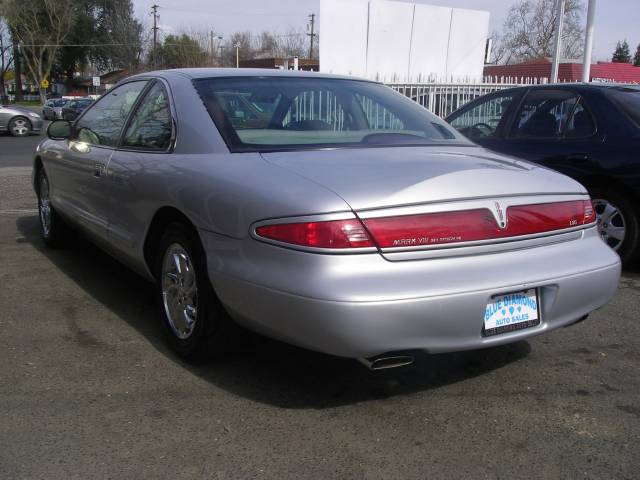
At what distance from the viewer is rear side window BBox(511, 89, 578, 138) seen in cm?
582

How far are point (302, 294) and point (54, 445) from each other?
4.00ft

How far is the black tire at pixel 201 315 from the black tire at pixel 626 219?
3.53m

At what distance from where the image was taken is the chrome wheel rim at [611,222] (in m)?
5.36

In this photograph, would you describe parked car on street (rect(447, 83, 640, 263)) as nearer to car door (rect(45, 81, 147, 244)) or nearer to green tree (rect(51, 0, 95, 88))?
car door (rect(45, 81, 147, 244))

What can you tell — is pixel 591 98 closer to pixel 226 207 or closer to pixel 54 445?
pixel 226 207

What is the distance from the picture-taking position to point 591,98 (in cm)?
567

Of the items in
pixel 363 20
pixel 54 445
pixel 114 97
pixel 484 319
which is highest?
pixel 363 20

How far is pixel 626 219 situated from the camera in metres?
5.32

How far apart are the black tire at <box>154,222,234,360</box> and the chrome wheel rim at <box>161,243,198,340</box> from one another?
3 cm

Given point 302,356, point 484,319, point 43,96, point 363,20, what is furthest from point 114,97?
point 43,96

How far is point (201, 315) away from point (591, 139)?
3.78m

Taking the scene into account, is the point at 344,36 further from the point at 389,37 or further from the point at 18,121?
the point at 18,121

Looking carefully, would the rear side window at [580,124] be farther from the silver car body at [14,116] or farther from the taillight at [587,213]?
the silver car body at [14,116]

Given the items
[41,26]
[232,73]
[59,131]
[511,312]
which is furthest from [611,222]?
[41,26]
